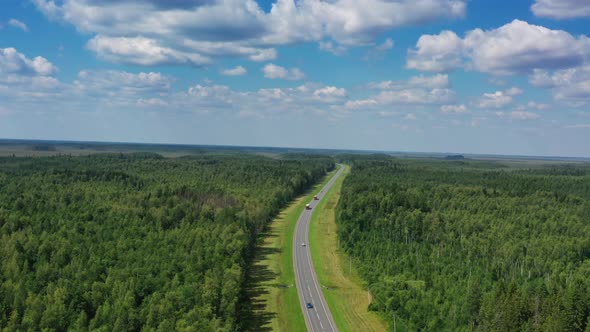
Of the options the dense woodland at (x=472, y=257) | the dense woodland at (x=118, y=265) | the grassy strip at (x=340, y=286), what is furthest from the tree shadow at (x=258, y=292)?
the dense woodland at (x=472, y=257)

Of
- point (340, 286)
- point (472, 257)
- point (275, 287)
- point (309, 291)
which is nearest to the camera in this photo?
point (309, 291)

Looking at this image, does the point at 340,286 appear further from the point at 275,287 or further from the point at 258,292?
the point at 258,292

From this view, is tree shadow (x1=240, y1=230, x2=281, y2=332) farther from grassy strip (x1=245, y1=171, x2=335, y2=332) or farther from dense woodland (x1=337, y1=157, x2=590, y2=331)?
dense woodland (x1=337, y1=157, x2=590, y2=331)

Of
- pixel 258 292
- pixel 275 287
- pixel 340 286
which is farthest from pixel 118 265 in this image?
pixel 340 286

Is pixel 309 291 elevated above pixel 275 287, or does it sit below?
above

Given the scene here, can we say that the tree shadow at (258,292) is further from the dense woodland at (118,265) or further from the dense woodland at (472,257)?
the dense woodland at (472,257)

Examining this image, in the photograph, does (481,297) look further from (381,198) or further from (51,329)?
(381,198)
